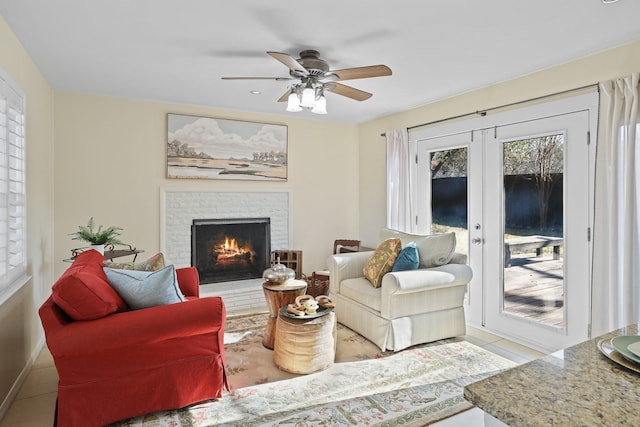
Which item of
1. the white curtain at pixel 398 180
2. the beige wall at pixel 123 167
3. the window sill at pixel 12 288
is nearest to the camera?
the window sill at pixel 12 288

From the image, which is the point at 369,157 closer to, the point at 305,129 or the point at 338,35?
the point at 305,129

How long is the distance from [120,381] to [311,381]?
4.08 ft

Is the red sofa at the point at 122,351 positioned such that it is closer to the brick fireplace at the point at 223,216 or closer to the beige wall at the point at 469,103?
the brick fireplace at the point at 223,216

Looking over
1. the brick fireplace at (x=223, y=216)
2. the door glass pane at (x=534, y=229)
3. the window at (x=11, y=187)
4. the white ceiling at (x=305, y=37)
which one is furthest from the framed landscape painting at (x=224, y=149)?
the door glass pane at (x=534, y=229)

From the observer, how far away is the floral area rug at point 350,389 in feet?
7.39

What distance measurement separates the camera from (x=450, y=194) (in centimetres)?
421

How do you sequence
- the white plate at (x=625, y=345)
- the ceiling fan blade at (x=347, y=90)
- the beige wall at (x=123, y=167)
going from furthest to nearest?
the beige wall at (x=123, y=167) < the ceiling fan blade at (x=347, y=90) < the white plate at (x=625, y=345)

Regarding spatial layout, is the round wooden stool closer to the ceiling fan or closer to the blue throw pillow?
the blue throw pillow

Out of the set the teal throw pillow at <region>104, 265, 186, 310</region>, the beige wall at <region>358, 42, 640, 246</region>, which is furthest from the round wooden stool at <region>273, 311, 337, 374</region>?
the beige wall at <region>358, 42, 640, 246</region>

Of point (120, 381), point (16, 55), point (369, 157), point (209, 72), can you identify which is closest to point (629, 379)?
point (120, 381)

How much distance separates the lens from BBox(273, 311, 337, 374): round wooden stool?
2.79m

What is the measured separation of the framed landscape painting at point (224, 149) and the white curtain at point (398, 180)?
4.62 feet

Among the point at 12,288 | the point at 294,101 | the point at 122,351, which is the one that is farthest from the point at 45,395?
the point at 294,101

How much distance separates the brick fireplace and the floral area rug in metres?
1.29
